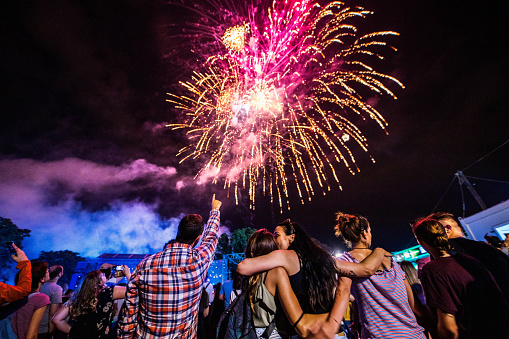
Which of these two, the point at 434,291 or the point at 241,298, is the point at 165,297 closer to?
the point at 241,298

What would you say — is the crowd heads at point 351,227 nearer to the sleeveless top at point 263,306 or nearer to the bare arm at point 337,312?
the bare arm at point 337,312

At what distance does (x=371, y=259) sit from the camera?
88.7 inches

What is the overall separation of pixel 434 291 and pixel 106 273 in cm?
533

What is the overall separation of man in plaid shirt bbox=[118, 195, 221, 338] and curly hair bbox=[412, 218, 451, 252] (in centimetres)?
286

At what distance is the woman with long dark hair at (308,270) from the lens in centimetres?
188

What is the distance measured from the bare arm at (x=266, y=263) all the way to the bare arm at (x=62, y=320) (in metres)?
3.75

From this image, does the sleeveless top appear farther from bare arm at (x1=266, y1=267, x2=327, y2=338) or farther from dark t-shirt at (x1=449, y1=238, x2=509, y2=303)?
dark t-shirt at (x1=449, y1=238, x2=509, y2=303)

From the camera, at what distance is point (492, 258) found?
2.24 metres

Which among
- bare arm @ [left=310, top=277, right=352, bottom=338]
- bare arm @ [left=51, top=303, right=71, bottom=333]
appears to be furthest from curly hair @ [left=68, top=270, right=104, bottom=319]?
bare arm @ [left=310, top=277, right=352, bottom=338]

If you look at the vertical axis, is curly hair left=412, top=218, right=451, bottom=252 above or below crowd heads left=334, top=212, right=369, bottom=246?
below

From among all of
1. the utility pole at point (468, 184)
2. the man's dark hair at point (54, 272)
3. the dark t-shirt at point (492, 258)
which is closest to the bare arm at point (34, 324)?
the man's dark hair at point (54, 272)

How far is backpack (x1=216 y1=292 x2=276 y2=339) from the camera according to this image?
1870 mm

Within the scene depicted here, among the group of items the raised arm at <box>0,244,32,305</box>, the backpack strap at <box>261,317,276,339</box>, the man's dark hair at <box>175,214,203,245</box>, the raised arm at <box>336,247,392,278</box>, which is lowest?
the backpack strap at <box>261,317,276,339</box>

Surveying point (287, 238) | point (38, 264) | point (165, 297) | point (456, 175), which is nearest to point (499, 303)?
point (287, 238)
